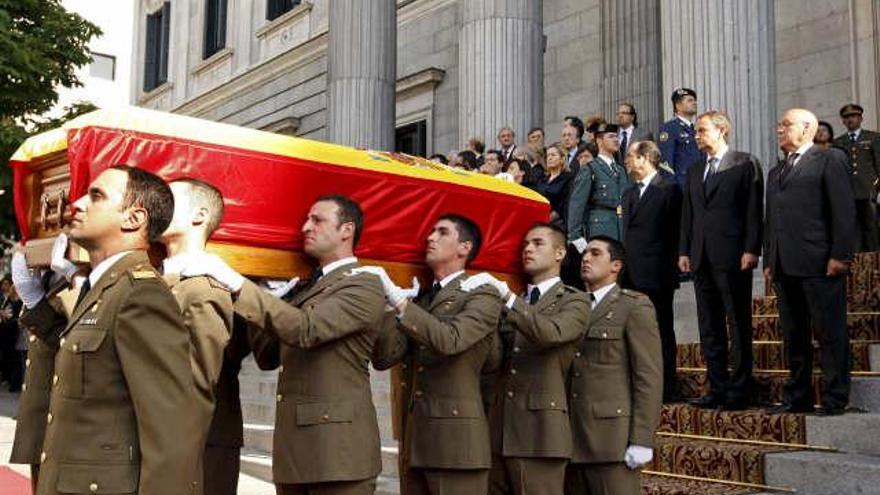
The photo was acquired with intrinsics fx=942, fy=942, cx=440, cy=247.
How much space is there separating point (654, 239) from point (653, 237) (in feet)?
0.05

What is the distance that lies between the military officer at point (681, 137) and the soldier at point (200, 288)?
5091 millimetres

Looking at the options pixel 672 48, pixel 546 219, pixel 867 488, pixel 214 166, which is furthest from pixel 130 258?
pixel 672 48

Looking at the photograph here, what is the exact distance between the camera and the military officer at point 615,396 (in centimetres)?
413

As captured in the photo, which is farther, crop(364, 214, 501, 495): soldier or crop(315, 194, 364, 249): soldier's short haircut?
crop(364, 214, 501, 495): soldier

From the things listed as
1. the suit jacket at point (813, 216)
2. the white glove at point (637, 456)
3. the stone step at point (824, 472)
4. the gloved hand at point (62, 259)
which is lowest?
the stone step at point (824, 472)

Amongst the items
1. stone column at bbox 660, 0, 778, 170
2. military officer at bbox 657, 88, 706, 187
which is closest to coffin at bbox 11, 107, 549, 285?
military officer at bbox 657, 88, 706, 187

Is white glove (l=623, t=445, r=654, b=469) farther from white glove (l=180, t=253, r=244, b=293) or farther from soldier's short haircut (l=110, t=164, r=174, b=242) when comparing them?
soldier's short haircut (l=110, t=164, r=174, b=242)

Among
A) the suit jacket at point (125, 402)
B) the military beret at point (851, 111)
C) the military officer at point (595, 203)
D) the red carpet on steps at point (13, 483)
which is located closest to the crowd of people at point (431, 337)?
the suit jacket at point (125, 402)

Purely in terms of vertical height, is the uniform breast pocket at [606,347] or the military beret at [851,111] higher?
the military beret at [851,111]

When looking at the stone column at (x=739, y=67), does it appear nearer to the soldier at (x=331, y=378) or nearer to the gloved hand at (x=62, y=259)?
the soldier at (x=331, y=378)

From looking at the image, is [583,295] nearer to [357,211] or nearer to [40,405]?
[357,211]

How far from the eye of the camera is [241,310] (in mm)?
3096

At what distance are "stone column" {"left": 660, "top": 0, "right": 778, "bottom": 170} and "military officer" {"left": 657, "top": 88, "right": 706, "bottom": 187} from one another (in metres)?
0.18

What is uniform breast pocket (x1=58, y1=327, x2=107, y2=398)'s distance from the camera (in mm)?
2477
